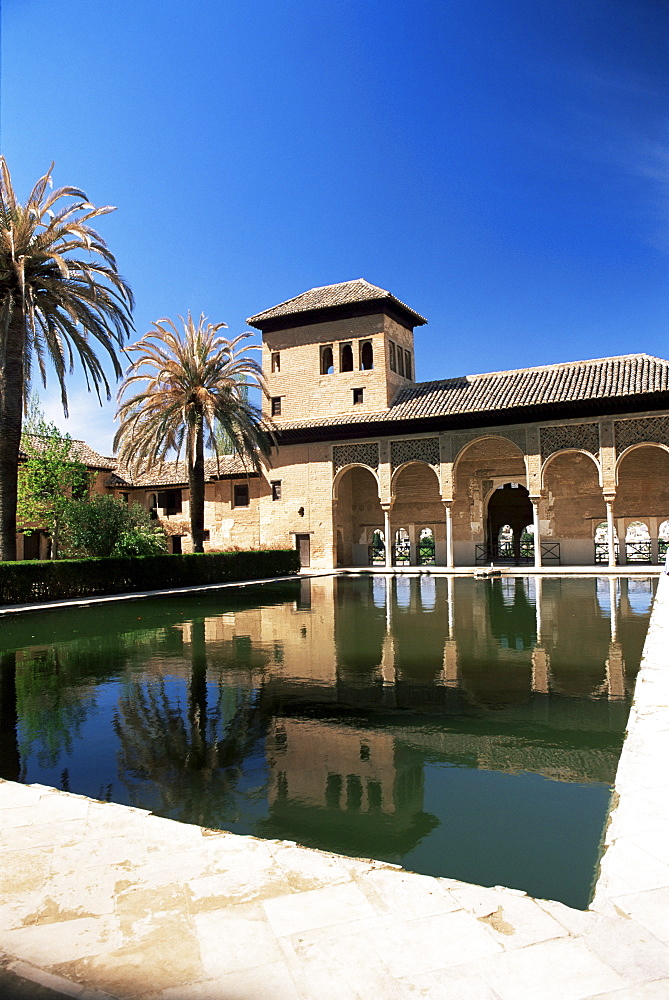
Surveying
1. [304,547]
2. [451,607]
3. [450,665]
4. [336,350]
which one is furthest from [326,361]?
[450,665]

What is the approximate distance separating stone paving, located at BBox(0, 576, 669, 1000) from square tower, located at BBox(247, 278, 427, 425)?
26.1m

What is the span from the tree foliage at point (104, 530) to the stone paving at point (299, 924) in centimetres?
1782

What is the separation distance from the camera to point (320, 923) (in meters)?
2.30

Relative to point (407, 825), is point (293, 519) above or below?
above

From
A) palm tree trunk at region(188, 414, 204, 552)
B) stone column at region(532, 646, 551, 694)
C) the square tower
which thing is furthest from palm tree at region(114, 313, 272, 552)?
stone column at region(532, 646, 551, 694)

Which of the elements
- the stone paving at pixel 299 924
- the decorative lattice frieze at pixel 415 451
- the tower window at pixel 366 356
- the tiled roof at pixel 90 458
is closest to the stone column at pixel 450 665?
the stone paving at pixel 299 924

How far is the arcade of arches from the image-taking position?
2547 centimetres

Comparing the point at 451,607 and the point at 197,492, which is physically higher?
the point at 197,492

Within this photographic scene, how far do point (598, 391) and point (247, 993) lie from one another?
2441cm

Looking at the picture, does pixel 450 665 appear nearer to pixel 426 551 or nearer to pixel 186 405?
pixel 186 405

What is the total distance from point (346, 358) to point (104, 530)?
14.0 metres

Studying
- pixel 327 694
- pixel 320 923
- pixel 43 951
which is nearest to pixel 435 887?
pixel 320 923

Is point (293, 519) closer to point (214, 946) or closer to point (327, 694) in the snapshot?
point (327, 694)

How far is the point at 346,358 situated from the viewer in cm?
2966
